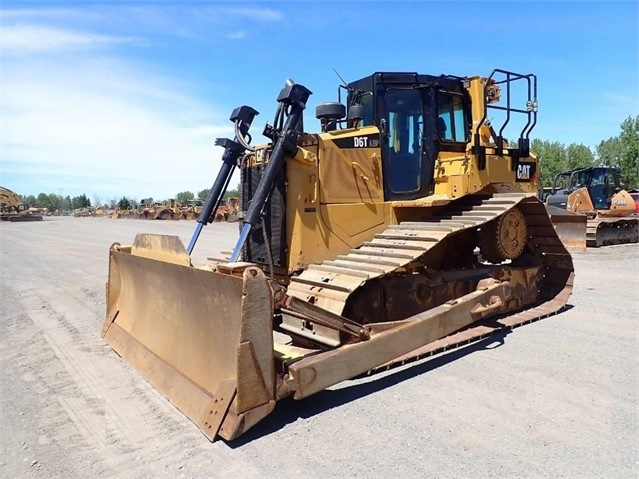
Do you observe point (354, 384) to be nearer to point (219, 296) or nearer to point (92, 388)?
point (219, 296)

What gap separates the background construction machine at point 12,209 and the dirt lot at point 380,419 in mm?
47317

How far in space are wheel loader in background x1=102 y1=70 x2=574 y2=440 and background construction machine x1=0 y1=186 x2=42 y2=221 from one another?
157 feet

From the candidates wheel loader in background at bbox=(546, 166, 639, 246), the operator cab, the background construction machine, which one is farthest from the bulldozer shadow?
the background construction machine

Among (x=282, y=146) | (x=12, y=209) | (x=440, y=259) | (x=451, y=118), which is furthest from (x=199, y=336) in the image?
(x=12, y=209)

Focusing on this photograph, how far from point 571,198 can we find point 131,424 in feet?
63.3

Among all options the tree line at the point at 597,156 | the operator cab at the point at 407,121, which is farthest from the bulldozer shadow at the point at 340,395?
the tree line at the point at 597,156

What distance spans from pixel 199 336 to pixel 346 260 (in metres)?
1.76

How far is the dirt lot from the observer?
3121mm

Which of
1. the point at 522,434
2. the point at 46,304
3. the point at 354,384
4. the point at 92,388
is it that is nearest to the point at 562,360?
the point at 522,434

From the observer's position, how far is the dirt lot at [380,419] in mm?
3121

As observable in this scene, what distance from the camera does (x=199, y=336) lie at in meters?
4.16

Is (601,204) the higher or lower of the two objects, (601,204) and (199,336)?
the higher

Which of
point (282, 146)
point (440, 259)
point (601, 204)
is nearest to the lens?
point (282, 146)

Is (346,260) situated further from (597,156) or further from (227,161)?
(597,156)
